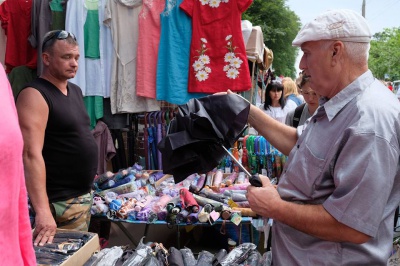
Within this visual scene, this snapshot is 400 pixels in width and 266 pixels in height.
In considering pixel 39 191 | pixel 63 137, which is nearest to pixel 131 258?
pixel 39 191

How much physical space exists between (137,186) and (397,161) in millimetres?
3180

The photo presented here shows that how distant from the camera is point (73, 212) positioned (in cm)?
253

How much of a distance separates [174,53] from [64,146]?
1928mm

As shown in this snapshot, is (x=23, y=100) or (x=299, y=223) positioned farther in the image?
(x=23, y=100)

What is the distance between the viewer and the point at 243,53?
382cm

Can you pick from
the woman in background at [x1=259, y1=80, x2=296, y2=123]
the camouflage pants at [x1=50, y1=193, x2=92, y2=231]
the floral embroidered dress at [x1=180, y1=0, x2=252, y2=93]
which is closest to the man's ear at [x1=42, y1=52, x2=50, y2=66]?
the camouflage pants at [x1=50, y1=193, x2=92, y2=231]

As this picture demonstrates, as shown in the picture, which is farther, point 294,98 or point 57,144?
point 294,98

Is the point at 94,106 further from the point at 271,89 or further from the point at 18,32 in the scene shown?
the point at 271,89

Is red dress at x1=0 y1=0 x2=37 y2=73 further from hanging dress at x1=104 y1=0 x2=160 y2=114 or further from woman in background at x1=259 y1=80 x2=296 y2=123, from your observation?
woman in background at x1=259 y1=80 x2=296 y2=123

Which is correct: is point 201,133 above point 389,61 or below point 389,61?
below

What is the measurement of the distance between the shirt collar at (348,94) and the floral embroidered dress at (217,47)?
258 centimetres

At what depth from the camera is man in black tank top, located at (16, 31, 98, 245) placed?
87.0 inches

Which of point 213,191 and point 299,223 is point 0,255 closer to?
point 299,223

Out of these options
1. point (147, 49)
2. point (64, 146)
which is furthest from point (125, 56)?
point (64, 146)
